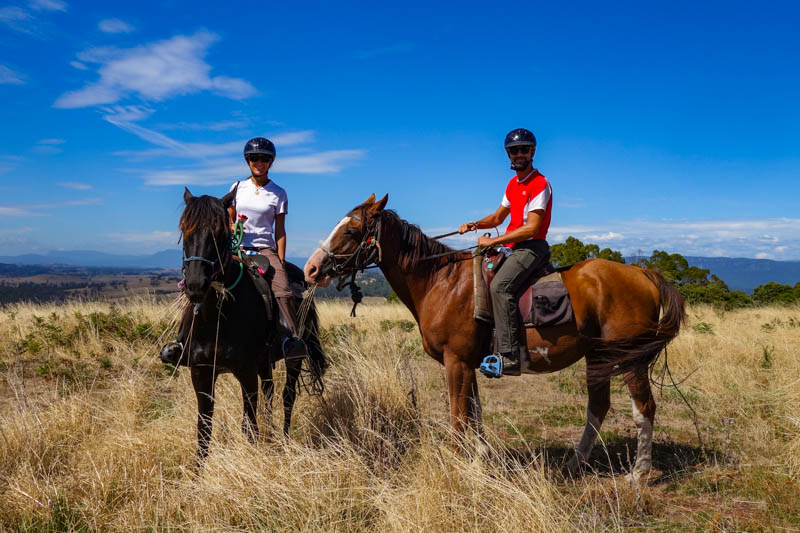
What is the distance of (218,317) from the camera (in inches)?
174

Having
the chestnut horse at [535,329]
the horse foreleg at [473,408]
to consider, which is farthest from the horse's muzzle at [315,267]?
the horse foreleg at [473,408]

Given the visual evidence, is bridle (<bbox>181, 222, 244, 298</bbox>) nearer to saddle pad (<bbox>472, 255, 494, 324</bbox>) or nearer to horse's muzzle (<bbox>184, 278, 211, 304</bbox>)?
horse's muzzle (<bbox>184, 278, 211, 304</bbox>)

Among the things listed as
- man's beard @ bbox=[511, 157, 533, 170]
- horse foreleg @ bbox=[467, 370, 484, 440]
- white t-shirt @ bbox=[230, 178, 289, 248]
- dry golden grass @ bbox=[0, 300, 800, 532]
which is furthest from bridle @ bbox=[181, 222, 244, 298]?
man's beard @ bbox=[511, 157, 533, 170]

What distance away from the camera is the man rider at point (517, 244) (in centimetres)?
466

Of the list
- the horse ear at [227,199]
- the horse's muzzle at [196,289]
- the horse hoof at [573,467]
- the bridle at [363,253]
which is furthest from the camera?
the horse hoof at [573,467]

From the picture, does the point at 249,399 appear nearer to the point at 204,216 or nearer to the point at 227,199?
the point at 204,216

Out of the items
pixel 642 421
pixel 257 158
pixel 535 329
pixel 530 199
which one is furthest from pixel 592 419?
pixel 257 158

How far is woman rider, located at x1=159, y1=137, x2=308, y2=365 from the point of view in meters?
5.32

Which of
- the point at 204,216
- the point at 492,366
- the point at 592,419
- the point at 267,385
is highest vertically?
the point at 204,216

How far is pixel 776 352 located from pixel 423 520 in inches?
343

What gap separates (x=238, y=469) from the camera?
395 cm

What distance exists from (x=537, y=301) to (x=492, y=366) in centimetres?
77

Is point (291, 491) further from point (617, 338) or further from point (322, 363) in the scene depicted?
point (617, 338)

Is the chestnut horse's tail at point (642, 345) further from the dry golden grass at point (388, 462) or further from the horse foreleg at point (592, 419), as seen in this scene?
the dry golden grass at point (388, 462)
